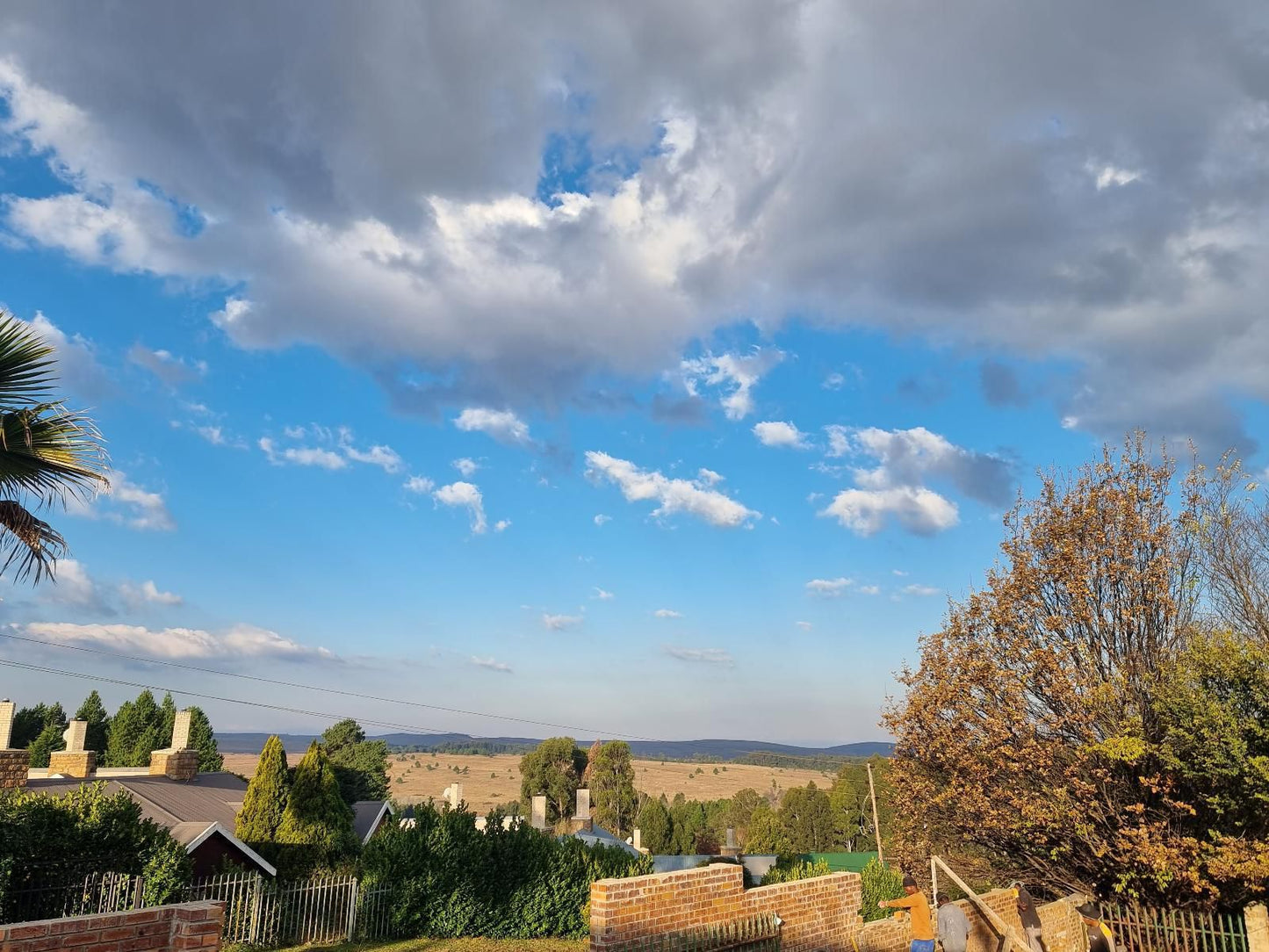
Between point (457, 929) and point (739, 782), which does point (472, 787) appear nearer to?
point (739, 782)

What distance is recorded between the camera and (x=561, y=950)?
18.2 metres

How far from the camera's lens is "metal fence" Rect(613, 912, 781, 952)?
9.21 m

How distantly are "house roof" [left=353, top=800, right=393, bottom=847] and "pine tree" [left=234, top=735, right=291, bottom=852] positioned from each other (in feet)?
29.5

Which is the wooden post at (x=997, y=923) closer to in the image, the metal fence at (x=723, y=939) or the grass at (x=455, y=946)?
the metal fence at (x=723, y=939)

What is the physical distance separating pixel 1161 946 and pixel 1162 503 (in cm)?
904

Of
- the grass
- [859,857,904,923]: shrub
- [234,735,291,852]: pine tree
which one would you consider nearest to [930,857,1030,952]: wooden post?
[859,857,904,923]: shrub

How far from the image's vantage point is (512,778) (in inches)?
5148

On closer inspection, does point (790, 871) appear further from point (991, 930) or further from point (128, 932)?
point (128, 932)

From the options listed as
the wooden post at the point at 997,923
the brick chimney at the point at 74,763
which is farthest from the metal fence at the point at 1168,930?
the brick chimney at the point at 74,763

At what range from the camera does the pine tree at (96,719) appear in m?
51.1

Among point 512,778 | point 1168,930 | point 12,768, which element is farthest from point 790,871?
→ point 512,778

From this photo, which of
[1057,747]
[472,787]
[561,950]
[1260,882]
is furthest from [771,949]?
[472,787]

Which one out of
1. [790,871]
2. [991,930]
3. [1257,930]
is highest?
[1257,930]

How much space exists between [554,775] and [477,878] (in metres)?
47.6
